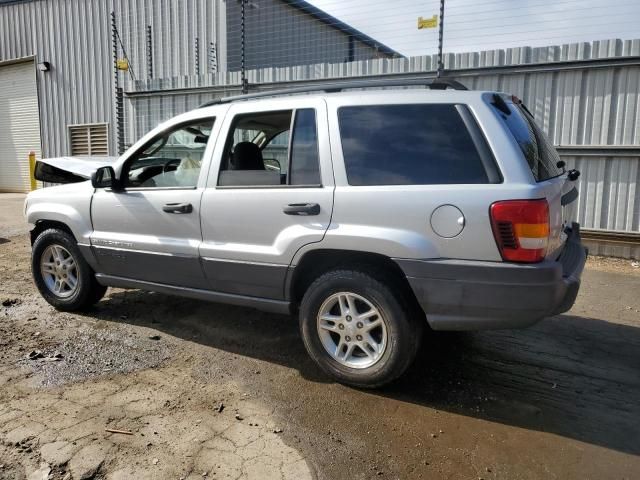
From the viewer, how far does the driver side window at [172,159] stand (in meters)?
4.10

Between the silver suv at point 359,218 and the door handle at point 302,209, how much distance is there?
0.01 meters

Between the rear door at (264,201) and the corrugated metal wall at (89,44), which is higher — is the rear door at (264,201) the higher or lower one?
the lower one

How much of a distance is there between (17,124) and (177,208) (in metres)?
16.6

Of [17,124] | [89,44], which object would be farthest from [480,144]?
[17,124]

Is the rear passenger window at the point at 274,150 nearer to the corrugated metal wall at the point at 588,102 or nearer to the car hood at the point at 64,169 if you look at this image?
the car hood at the point at 64,169

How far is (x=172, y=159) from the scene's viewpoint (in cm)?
449

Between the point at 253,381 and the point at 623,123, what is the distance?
21.0ft

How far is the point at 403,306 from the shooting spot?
3178 millimetres

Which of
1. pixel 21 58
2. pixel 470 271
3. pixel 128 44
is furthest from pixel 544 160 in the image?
pixel 21 58

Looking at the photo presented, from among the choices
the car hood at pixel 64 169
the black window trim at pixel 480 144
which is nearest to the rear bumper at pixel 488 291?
the black window trim at pixel 480 144

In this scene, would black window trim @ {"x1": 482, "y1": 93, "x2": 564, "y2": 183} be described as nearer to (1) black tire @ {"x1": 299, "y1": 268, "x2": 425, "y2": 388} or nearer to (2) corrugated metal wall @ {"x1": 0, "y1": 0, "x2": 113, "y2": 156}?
(1) black tire @ {"x1": 299, "y1": 268, "x2": 425, "y2": 388}

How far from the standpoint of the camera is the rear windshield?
3.07 meters

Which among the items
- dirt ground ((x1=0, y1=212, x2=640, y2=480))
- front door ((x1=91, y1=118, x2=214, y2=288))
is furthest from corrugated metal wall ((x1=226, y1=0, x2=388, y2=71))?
dirt ground ((x1=0, y1=212, x2=640, y2=480))

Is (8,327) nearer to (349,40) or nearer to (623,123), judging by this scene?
(623,123)
